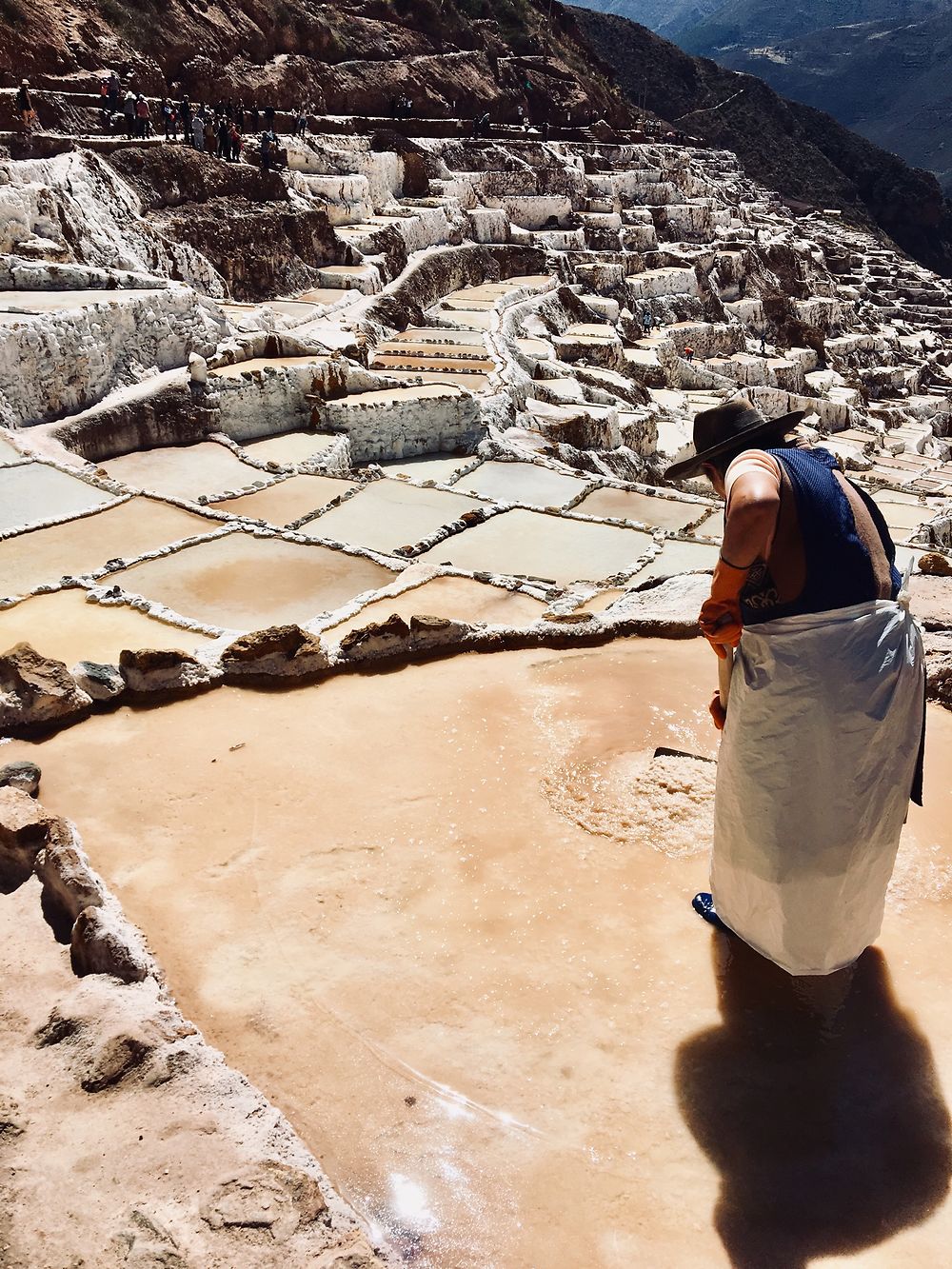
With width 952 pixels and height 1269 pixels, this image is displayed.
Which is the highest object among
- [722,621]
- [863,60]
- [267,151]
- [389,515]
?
[863,60]

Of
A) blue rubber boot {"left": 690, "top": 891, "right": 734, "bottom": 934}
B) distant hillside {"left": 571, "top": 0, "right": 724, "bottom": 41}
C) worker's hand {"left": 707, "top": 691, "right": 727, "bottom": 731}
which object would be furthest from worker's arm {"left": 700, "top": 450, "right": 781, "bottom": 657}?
distant hillside {"left": 571, "top": 0, "right": 724, "bottom": 41}

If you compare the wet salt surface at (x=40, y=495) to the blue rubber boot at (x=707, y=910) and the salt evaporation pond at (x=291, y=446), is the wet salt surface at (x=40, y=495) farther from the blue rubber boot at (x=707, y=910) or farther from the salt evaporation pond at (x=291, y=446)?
the blue rubber boot at (x=707, y=910)

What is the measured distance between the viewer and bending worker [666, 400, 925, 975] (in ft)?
8.81

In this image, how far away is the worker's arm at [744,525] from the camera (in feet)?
8.71

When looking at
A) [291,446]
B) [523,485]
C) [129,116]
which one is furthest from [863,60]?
[291,446]

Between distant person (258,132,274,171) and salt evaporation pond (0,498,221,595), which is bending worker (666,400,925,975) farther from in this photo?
distant person (258,132,274,171)

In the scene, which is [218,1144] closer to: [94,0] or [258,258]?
[258,258]

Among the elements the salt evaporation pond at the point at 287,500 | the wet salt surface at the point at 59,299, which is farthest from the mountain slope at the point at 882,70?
the salt evaporation pond at the point at 287,500

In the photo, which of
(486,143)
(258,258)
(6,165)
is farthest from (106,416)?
(486,143)

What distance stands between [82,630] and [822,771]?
6.08 metres

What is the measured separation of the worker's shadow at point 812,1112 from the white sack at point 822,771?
161 millimetres

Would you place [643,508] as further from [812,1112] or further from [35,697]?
[812,1112]

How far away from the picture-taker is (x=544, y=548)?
10367mm

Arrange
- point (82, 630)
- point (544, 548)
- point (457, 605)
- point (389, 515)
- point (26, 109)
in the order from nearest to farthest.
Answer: point (82, 630), point (457, 605), point (544, 548), point (389, 515), point (26, 109)
